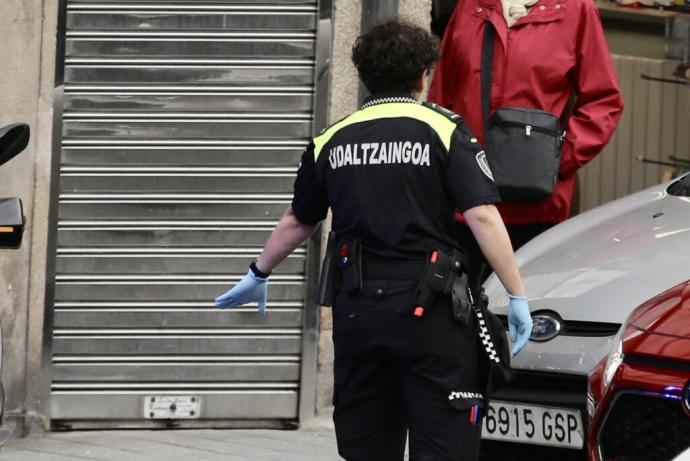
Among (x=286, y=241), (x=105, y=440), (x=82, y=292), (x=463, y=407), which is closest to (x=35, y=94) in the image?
(x=82, y=292)

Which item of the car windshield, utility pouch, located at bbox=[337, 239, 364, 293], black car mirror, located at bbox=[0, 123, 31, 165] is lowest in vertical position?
utility pouch, located at bbox=[337, 239, 364, 293]

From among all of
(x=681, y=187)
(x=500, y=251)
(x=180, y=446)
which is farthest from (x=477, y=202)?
(x=180, y=446)

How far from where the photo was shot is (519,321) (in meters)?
5.13

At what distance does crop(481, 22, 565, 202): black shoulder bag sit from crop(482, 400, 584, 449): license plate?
108 centimetres

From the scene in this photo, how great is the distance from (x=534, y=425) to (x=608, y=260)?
733mm

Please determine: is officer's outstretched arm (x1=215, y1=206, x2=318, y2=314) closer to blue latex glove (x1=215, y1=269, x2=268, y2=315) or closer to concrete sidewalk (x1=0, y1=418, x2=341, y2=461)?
blue latex glove (x1=215, y1=269, x2=268, y2=315)

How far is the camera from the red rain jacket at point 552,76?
22.6 ft

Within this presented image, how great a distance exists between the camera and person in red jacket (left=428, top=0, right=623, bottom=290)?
6883mm

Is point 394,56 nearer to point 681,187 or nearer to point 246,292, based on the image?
point 246,292

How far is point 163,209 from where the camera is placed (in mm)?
8055

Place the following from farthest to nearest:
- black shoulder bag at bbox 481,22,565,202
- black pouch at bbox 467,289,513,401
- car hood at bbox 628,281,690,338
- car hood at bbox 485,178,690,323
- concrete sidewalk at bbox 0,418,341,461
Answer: concrete sidewalk at bbox 0,418,341,461
black shoulder bag at bbox 481,22,565,202
car hood at bbox 485,178,690,323
black pouch at bbox 467,289,513,401
car hood at bbox 628,281,690,338

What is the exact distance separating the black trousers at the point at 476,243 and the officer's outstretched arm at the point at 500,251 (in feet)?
5.70

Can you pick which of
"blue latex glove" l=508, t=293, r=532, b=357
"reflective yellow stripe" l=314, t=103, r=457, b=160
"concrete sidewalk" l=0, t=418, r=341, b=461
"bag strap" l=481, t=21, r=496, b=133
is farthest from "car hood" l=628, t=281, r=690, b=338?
"concrete sidewalk" l=0, t=418, r=341, b=461

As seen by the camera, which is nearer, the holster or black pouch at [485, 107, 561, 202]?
the holster
